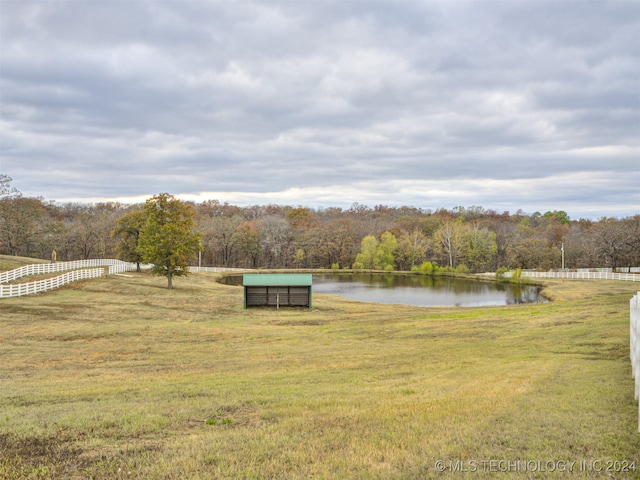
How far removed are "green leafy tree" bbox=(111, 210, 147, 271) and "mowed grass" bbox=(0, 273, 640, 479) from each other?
43181 mm

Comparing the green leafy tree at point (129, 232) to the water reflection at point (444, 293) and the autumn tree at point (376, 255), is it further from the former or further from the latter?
the autumn tree at point (376, 255)

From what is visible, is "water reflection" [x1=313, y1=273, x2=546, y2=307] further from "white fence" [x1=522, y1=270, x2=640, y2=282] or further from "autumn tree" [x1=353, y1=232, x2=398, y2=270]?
"autumn tree" [x1=353, y1=232, x2=398, y2=270]

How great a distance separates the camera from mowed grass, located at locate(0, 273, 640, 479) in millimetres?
6551

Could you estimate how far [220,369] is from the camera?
616 inches

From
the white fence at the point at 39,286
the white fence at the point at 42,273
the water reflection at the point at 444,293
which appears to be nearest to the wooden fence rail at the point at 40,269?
the white fence at the point at 42,273

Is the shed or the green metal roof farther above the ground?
the green metal roof

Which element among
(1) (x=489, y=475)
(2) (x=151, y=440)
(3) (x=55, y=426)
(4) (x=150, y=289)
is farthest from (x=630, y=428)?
(4) (x=150, y=289)

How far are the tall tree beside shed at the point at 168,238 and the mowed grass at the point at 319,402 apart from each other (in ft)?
93.8

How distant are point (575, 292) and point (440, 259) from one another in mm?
63796

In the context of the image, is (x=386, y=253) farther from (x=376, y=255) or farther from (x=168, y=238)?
(x=168, y=238)

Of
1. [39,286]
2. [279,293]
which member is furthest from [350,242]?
[39,286]

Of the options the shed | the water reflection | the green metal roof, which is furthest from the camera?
the water reflection

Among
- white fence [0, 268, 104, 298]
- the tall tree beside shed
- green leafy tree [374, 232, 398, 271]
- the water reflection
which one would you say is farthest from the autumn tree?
white fence [0, 268, 104, 298]

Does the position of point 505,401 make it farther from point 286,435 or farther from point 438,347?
point 438,347
